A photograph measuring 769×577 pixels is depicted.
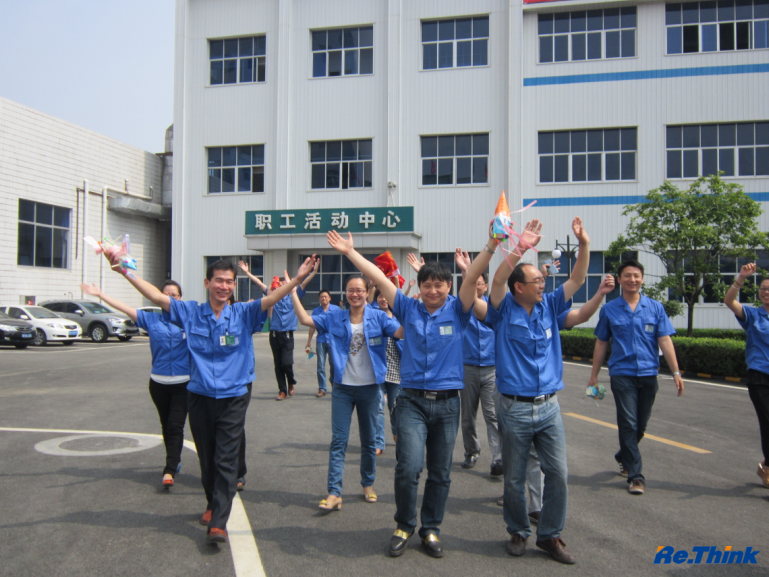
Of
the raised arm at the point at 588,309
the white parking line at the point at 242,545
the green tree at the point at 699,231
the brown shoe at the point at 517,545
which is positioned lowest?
the white parking line at the point at 242,545

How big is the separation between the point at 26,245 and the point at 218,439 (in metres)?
26.2

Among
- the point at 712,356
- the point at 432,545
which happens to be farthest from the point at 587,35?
the point at 432,545

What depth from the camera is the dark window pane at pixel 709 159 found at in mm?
23609

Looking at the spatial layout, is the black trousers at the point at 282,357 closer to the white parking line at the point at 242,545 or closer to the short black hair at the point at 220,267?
the white parking line at the point at 242,545

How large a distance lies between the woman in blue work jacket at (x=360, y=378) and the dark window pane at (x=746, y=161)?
75.6 ft

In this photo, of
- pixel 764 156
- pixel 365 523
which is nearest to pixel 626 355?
pixel 365 523

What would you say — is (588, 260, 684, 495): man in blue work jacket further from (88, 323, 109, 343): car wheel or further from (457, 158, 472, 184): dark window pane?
(88, 323, 109, 343): car wheel

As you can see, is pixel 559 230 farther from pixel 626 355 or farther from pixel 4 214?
pixel 4 214

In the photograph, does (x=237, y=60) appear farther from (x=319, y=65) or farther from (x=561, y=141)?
(x=561, y=141)

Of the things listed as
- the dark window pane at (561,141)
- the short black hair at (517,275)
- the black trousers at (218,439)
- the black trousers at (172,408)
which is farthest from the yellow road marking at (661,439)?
the dark window pane at (561,141)

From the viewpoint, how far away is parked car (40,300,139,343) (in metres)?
23.2

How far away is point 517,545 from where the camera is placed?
4023 mm

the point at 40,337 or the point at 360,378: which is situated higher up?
the point at 360,378

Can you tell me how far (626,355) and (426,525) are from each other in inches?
102
